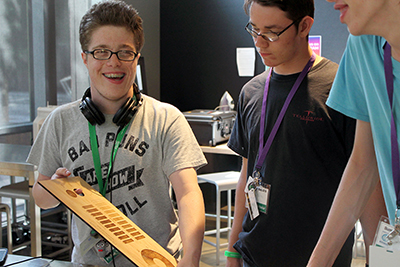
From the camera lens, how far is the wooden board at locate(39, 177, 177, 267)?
2.98 feet

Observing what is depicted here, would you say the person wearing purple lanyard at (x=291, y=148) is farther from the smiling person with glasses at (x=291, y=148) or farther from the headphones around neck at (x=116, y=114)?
the headphones around neck at (x=116, y=114)

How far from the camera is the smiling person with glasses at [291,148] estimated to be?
119 centimetres

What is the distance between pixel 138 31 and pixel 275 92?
0.51 meters

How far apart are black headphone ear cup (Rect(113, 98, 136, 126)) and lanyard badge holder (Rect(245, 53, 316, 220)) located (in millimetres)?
440

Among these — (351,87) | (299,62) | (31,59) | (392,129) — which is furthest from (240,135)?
(31,59)

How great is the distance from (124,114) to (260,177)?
50cm

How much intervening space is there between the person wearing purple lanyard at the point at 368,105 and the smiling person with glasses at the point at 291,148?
0.21 metres

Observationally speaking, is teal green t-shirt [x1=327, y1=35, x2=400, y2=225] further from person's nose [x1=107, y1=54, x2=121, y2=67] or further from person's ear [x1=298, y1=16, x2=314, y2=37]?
person's nose [x1=107, y1=54, x2=121, y2=67]

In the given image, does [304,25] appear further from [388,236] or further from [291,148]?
[388,236]

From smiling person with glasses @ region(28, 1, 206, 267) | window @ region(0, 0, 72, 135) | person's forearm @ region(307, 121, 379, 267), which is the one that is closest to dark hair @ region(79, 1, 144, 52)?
smiling person with glasses @ region(28, 1, 206, 267)

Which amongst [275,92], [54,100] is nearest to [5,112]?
[54,100]

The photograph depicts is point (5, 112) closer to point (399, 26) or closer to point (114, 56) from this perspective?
point (114, 56)

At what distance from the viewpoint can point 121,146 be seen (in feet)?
4.26

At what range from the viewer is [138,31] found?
52.1 inches
